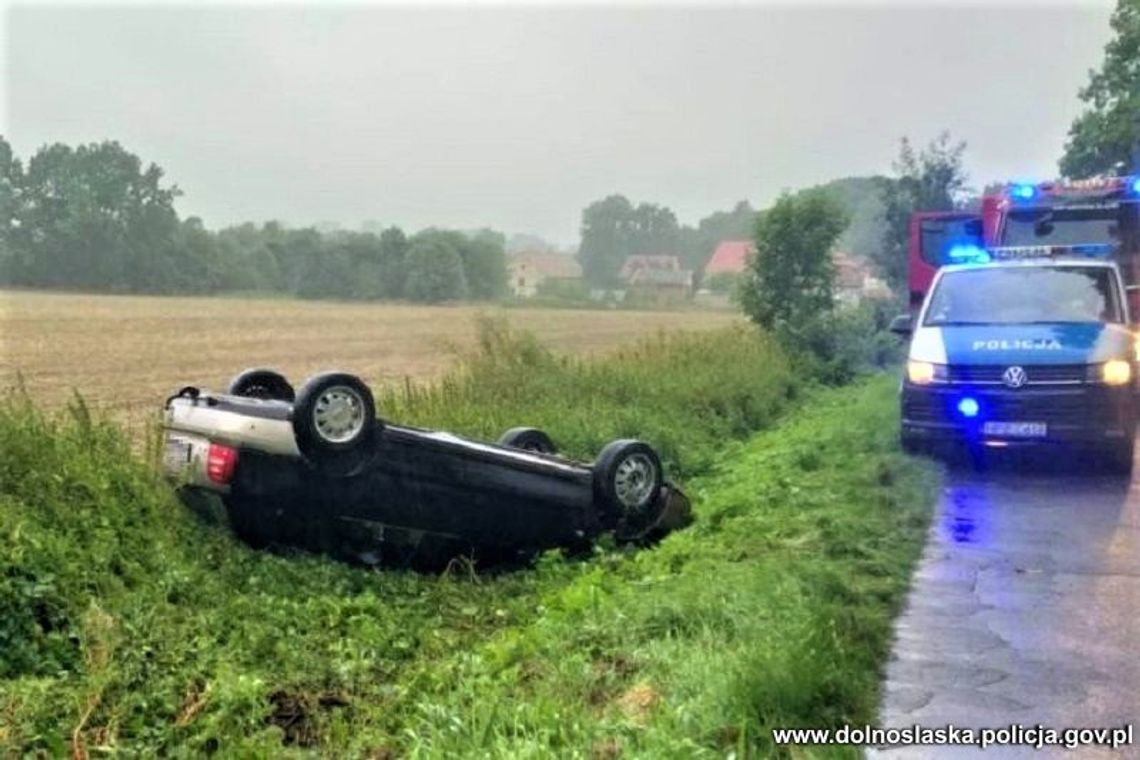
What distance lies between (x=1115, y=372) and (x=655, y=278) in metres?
37.0

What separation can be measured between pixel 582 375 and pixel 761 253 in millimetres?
10285

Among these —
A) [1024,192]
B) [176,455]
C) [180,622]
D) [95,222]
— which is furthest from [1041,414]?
[95,222]

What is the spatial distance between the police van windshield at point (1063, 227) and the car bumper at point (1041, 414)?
5.86 metres

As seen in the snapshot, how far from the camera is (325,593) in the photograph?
21.1 ft

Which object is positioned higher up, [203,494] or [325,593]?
[203,494]

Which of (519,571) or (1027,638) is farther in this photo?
(519,571)

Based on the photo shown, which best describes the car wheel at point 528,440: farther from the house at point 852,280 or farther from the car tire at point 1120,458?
the house at point 852,280

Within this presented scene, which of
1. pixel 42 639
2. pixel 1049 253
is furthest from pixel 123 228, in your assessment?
pixel 42 639

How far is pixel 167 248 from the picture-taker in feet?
107

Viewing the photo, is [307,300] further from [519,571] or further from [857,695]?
[857,695]

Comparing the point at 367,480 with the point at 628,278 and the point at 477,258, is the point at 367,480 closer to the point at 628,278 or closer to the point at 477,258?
the point at 477,258

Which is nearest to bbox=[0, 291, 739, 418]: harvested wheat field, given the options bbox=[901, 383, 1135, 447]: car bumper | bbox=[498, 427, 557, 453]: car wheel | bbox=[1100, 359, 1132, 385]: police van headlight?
bbox=[498, 427, 557, 453]: car wheel

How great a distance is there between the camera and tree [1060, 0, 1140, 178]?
30.5 m

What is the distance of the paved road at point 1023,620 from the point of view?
4223mm
